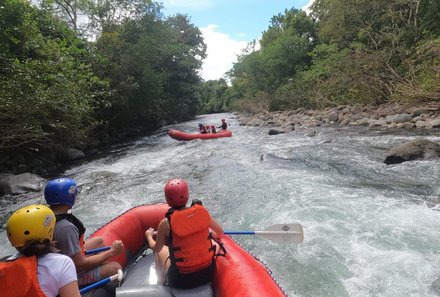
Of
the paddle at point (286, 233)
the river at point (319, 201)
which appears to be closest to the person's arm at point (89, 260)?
the paddle at point (286, 233)

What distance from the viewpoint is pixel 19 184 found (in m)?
7.69

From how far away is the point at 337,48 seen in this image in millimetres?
21000

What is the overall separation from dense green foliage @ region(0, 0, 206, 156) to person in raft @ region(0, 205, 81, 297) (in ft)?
19.5

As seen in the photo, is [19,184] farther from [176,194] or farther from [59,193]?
[176,194]

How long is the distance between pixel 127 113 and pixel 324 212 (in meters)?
15.0

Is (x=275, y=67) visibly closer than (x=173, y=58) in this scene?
No

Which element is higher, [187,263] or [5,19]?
[5,19]

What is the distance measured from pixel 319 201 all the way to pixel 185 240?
3.38 metres

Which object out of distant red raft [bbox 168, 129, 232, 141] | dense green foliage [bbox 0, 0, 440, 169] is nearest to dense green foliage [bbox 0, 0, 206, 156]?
dense green foliage [bbox 0, 0, 440, 169]

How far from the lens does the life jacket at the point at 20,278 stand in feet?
5.06

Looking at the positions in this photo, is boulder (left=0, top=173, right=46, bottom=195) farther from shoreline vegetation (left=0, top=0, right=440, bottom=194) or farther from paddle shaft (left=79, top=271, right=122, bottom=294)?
paddle shaft (left=79, top=271, right=122, bottom=294)

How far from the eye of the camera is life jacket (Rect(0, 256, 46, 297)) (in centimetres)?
154

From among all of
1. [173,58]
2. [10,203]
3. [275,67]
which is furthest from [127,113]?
[275,67]

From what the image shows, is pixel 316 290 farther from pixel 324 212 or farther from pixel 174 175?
pixel 174 175
